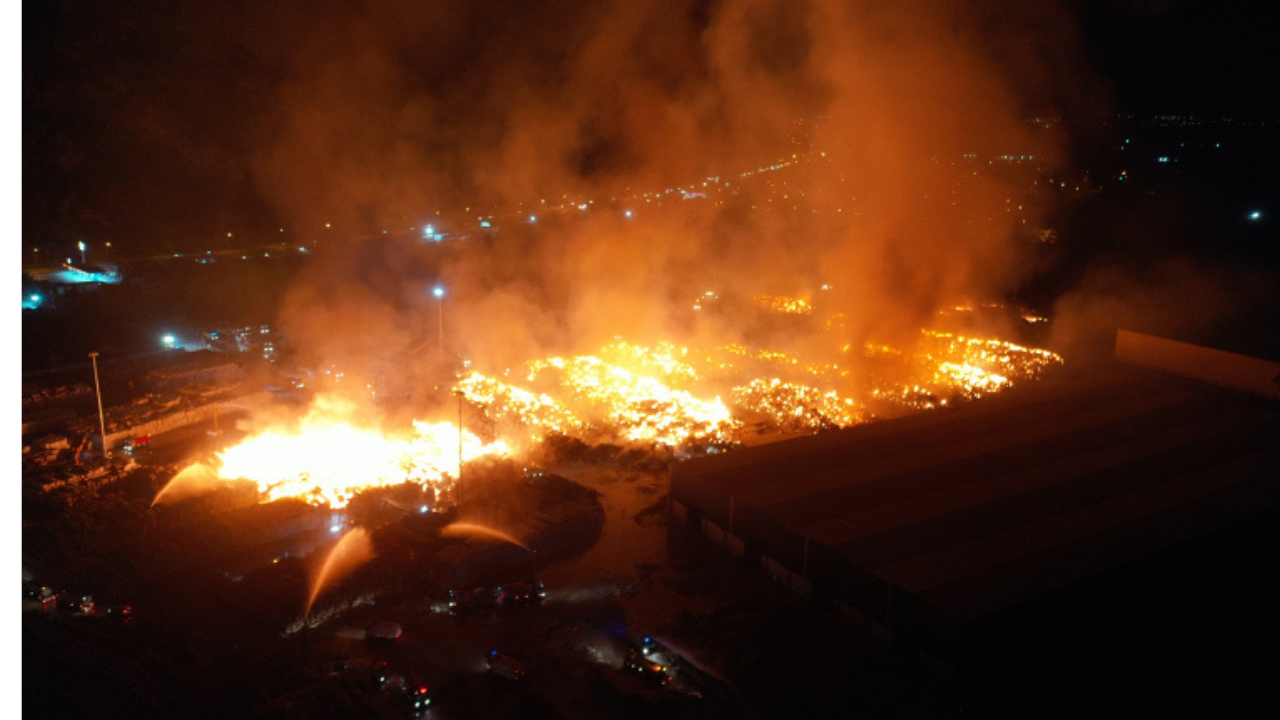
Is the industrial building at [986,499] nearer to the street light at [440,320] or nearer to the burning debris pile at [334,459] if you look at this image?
the burning debris pile at [334,459]

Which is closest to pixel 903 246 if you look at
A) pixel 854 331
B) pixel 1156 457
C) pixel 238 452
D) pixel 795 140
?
pixel 854 331

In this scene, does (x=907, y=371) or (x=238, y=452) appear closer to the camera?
(x=238, y=452)

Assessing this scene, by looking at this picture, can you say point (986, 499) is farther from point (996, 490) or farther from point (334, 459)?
point (334, 459)

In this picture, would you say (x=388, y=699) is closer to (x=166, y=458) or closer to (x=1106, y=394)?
(x=166, y=458)

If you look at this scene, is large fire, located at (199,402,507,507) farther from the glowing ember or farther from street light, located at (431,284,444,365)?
street light, located at (431,284,444,365)

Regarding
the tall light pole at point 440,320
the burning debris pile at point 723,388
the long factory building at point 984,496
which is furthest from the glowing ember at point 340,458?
the long factory building at point 984,496

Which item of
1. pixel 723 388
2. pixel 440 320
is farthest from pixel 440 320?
pixel 723 388

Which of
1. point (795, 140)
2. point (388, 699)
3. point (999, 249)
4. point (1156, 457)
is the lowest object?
point (388, 699)
